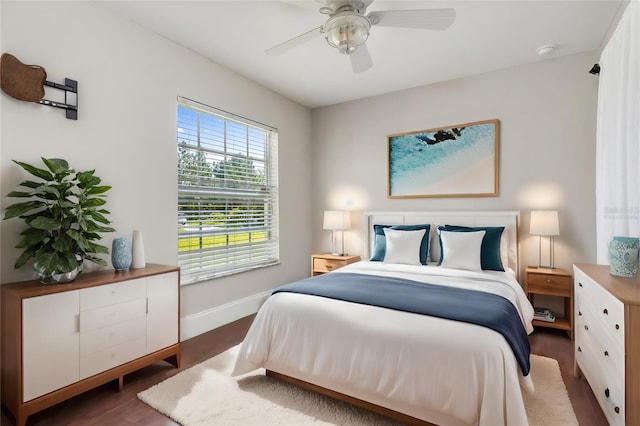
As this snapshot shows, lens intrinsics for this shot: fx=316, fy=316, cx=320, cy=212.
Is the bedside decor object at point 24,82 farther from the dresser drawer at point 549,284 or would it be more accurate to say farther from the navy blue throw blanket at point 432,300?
the dresser drawer at point 549,284

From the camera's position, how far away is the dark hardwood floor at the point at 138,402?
1.88m

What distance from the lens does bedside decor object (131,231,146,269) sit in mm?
2537

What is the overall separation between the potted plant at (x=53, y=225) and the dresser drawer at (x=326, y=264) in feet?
→ 8.85

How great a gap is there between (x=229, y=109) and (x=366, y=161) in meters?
1.99

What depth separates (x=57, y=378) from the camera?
1878mm

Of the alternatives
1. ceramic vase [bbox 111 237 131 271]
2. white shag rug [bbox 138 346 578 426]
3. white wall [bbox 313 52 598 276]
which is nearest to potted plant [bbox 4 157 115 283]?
ceramic vase [bbox 111 237 131 271]

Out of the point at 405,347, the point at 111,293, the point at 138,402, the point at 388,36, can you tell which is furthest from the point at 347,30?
the point at 138,402

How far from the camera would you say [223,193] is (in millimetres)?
3549

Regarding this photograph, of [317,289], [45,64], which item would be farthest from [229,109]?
[317,289]

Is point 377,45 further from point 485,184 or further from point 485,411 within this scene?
point 485,411

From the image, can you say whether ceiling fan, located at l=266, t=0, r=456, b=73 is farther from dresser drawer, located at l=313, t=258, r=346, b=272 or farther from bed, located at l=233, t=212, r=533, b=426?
dresser drawer, located at l=313, t=258, r=346, b=272

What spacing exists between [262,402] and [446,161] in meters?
3.29

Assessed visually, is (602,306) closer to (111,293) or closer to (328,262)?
(328,262)

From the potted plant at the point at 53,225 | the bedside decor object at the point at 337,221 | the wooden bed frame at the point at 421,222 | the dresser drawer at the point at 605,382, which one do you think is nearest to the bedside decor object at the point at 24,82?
the potted plant at the point at 53,225
